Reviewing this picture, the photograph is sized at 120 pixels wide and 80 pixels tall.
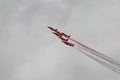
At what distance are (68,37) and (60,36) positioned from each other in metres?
8.28

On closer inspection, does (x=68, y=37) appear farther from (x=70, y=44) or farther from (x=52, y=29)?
(x=52, y=29)

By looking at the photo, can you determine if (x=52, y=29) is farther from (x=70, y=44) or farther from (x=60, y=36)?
(x=70, y=44)

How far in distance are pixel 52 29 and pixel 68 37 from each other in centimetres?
1546

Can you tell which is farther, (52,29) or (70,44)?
(52,29)

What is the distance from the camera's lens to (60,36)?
127438 millimetres

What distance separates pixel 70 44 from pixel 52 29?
53.0 feet

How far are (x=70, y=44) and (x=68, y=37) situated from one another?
4706 millimetres

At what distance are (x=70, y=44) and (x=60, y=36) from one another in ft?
27.6

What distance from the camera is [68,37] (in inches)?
4739

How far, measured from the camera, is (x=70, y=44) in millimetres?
122875

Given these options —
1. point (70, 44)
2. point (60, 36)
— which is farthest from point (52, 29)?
point (70, 44)

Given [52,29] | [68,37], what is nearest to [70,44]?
[68,37]

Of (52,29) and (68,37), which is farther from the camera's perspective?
(52,29)
